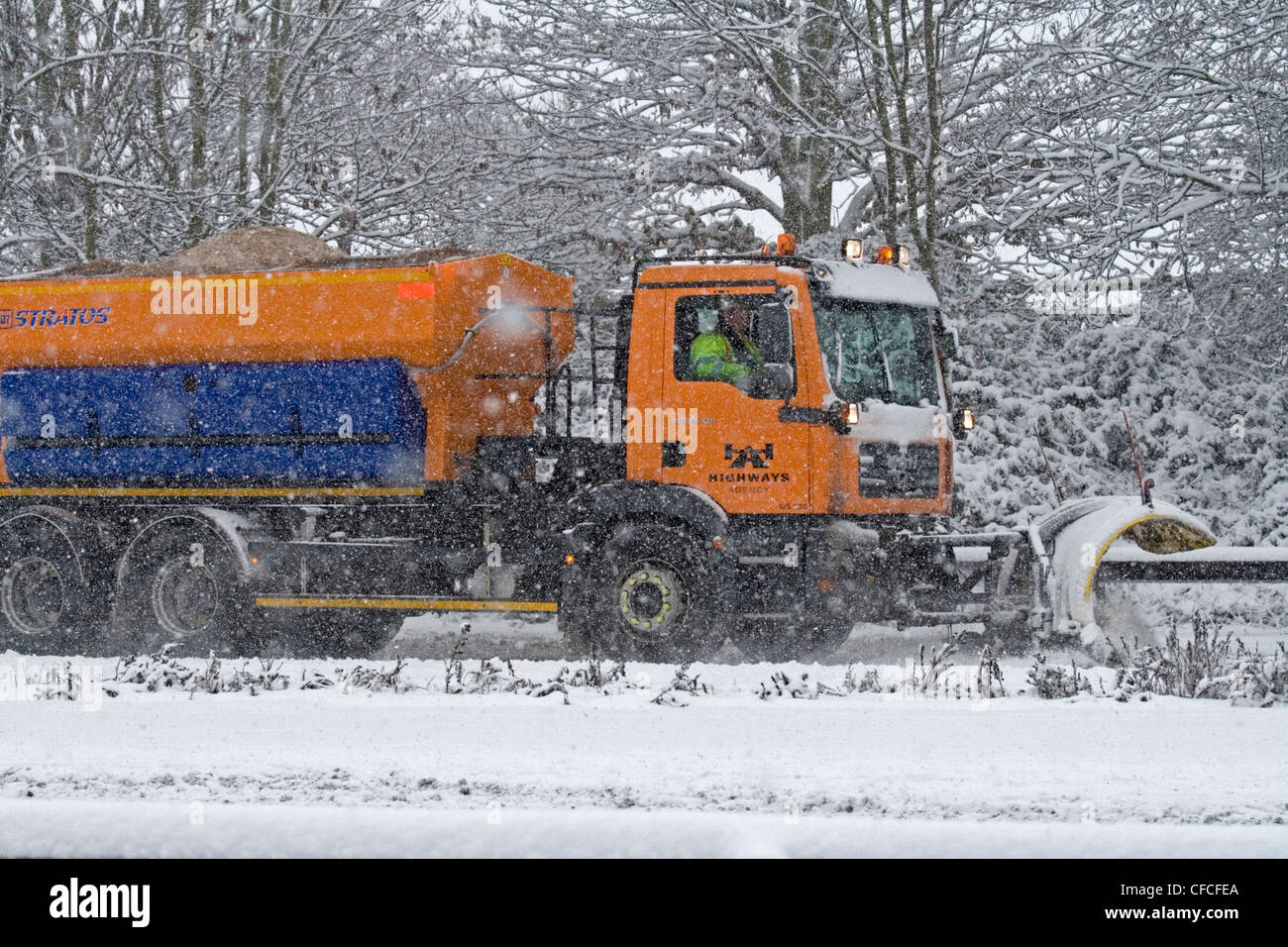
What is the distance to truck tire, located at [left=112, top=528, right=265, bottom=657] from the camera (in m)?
10.9

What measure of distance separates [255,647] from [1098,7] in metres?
9.96

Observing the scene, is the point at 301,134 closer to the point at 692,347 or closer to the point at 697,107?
the point at 697,107

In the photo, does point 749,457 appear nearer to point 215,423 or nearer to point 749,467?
point 749,467

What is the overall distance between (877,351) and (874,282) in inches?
19.3

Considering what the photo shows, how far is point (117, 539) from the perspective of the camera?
37.0ft

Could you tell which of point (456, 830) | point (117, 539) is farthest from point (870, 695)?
point (117, 539)

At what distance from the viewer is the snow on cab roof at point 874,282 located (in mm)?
9781

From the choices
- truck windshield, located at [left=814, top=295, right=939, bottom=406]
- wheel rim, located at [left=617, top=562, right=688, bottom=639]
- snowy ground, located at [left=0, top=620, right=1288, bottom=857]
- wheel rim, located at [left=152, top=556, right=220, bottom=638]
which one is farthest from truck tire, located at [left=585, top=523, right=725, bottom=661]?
wheel rim, located at [left=152, top=556, right=220, bottom=638]

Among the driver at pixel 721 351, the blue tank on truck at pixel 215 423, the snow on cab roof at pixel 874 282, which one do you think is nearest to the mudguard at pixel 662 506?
the driver at pixel 721 351

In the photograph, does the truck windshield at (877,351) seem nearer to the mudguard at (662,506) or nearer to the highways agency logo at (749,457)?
the highways agency logo at (749,457)

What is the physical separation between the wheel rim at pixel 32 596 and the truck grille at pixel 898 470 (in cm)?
653

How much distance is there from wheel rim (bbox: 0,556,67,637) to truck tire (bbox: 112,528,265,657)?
63 cm

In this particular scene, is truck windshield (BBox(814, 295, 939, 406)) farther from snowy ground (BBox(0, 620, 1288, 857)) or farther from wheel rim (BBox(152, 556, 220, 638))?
wheel rim (BBox(152, 556, 220, 638))

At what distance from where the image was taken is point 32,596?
11539mm
